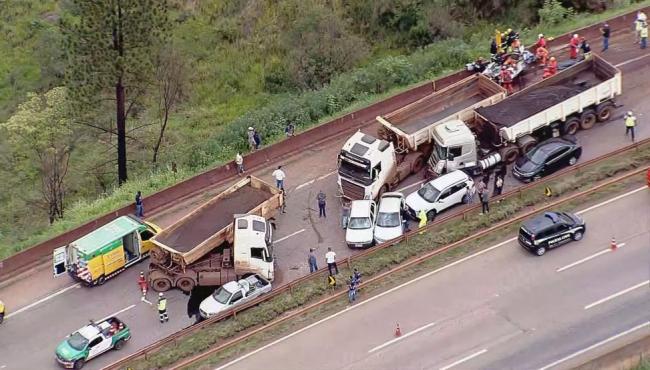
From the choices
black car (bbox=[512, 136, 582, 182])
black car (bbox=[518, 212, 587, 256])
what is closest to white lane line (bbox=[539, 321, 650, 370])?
black car (bbox=[518, 212, 587, 256])

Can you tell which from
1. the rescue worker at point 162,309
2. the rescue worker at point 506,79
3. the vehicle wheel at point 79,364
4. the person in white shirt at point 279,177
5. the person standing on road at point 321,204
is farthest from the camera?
the rescue worker at point 506,79

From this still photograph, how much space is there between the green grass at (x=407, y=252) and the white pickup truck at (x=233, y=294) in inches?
19.0

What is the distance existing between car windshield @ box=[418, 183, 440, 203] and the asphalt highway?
3.66 feet

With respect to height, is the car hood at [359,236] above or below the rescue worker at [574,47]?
below

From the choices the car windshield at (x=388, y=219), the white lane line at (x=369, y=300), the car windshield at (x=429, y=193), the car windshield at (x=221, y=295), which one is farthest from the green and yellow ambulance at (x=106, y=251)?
the car windshield at (x=429, y=193)

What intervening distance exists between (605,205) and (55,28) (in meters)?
38.6

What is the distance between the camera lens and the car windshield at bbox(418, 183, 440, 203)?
37.1 m

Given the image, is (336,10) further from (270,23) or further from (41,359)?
(41,359)

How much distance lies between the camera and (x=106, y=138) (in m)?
53.6

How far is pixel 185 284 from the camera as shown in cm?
3559

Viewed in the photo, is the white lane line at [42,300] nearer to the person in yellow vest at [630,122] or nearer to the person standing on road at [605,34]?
the person in yellow vest at [630,122]

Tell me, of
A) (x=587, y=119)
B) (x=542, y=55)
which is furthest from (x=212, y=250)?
(x=542, y=55)

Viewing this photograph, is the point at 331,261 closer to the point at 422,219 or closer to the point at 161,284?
the point at 422,219

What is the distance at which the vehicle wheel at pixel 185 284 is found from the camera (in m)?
35.4
